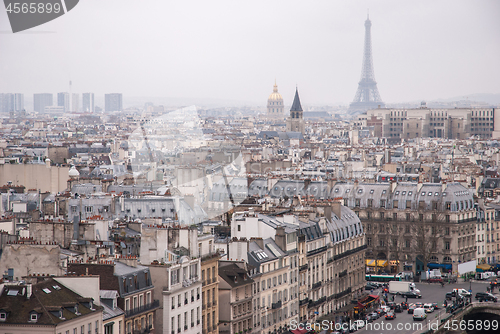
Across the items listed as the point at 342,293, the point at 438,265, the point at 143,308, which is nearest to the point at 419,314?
the point at 342,293

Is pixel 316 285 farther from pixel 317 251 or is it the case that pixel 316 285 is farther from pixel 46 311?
pixel 46 311

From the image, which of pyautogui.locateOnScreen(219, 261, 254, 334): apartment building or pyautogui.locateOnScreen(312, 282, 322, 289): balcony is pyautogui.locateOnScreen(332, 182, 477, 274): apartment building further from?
pyautogui.locateOnScreen(219, 261, 254, 334): apartment building

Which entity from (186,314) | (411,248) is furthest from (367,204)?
(186,314)

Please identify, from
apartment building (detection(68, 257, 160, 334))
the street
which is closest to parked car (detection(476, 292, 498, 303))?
the street

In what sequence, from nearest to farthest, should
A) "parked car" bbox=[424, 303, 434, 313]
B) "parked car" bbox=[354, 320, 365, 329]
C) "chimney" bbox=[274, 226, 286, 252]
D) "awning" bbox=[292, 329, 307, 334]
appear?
"awning" bbox=[292, 329, 307, 334] < "chimney" bbox=[274, 226, 286, 252] < "parked car" bbox=[354, 320, 365, 329] < "parked car" bbox=[424, 303, 434, 313]

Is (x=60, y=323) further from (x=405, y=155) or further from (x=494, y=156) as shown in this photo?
(x=405, y=155)

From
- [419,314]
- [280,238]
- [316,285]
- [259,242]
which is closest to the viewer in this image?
[259,242]
